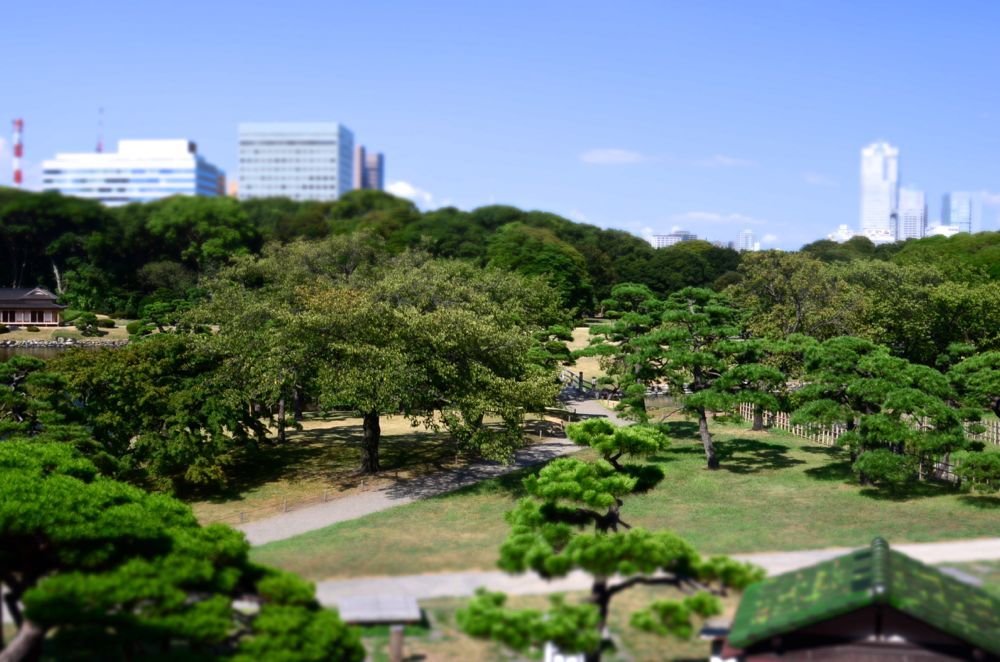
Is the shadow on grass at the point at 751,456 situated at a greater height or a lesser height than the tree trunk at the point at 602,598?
lesser

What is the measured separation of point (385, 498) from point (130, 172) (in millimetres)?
191703

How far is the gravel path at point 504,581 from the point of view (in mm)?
14367

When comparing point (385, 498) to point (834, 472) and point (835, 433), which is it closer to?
point (834, 472)

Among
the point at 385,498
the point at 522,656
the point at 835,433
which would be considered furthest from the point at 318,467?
the point at 835,433

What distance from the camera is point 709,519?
20.7m

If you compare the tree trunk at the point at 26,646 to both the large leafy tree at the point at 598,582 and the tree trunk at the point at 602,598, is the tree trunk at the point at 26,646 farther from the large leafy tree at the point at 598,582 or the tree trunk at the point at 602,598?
the tree trunk at the point at 602,598

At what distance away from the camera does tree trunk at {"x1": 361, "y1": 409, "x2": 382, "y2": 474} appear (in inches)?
1035

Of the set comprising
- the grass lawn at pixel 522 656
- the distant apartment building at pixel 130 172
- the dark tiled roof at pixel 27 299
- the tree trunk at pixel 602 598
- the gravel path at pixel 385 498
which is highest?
the distant apartment building at pixel 130 172

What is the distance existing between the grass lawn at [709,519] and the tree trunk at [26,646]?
5.01 metres

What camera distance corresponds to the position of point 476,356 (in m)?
25.2

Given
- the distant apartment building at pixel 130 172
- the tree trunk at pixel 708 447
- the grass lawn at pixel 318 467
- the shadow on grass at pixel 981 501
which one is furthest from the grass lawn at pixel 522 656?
the distant apartment building at pixel 130 172

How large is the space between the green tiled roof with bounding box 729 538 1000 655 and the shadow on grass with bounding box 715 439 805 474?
15.7 metres

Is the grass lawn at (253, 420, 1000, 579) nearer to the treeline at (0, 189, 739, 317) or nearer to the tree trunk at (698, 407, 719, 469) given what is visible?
the tree trunk at (698, 407, 719, 469)

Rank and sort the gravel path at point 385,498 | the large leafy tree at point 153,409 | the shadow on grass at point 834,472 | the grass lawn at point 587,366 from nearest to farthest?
the gravel path at point 385,498 → the large leafy tree at point 153,409 → the shadow on grass at point 834,472 → the grass lawn at point 587,366
